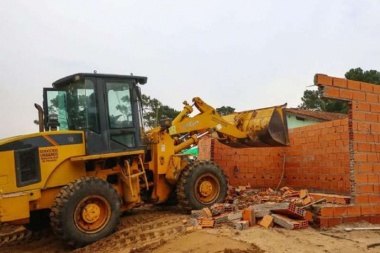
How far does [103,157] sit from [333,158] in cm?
503

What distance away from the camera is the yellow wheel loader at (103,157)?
255 inches

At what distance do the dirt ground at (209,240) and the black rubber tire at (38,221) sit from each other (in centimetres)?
22

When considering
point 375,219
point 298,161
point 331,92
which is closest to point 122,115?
point 331,92

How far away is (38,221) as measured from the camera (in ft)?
25.4

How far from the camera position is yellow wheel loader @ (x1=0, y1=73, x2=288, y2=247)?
6473 millimetres

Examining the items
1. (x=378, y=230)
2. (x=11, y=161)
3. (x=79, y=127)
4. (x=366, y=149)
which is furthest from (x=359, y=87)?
(x=11, y=161)

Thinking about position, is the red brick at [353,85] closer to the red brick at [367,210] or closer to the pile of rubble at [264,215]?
the pile of rubble at [264,215]

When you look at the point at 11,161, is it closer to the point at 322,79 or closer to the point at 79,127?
the point at 79,127

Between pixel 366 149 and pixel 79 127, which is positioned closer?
pixel 366 149

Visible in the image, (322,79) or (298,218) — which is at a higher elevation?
(322,79)

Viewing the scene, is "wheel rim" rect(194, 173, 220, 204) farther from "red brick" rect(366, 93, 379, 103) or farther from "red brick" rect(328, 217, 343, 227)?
"red brick" rect(366, 93, 379, 103)

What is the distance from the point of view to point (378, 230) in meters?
6.31

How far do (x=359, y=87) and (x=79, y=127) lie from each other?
4818 mm

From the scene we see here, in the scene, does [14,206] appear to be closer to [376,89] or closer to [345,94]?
[345,94]
